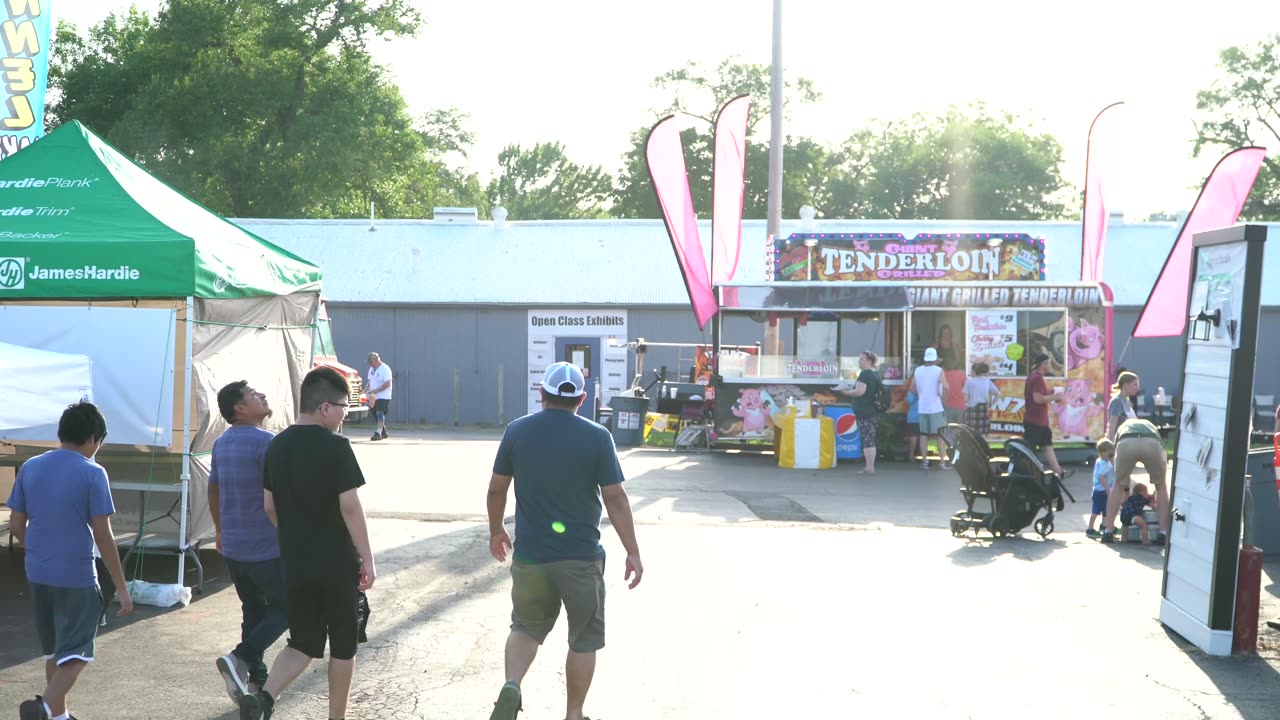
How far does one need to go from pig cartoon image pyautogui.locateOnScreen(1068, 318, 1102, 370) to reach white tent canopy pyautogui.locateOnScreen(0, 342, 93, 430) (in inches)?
634

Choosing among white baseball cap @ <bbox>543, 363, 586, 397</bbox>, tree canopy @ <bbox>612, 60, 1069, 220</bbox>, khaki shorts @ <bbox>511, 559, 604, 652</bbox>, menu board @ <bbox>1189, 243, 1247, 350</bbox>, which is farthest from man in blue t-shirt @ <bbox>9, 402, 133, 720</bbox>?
tree canopy @ <bbox>612, 60, 1069, 220</bbox>

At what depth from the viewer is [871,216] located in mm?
65125

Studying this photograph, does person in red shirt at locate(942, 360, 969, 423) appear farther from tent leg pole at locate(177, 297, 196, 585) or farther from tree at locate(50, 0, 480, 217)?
tree at locate(50, 0, 480, 217)

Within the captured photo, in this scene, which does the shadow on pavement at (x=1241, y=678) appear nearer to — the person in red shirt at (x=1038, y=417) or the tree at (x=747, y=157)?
the person in red shirt at (x=1038, y=417)

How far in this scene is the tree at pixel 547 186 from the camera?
72.4m

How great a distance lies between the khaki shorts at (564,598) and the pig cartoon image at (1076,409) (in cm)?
1596

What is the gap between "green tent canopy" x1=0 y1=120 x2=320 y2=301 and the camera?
28.1 feet

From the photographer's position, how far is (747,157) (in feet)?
193

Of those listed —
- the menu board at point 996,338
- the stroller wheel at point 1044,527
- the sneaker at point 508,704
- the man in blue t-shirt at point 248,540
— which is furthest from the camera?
the menu board at point 996,338

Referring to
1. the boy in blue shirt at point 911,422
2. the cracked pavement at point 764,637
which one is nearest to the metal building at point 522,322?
the boy in blue shirt at point 911,422

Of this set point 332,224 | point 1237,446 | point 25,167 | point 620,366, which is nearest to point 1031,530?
A: point 1237,446

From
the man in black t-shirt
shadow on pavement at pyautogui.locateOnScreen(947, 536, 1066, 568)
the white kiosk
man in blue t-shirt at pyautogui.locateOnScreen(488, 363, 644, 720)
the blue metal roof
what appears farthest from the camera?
the blue metal roof

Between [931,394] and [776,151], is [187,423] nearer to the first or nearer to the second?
[931,394]

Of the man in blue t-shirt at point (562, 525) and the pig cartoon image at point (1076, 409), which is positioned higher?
the man in blue t-shirt at point (562, 525)
